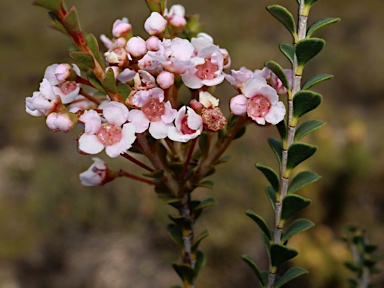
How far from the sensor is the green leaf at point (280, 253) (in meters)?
0.74

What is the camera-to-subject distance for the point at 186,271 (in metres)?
0.90

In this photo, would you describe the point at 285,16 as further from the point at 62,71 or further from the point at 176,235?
the point at 176,235

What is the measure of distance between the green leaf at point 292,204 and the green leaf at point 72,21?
0.40m

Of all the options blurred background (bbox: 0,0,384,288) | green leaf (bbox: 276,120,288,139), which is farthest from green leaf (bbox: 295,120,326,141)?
blurred background (bbox: 0,0,384,288)

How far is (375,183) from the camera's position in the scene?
4.23 m

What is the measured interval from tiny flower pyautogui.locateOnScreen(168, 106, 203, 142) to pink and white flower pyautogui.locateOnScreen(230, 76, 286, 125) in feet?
0.21

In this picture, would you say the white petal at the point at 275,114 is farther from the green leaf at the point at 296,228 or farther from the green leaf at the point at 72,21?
the green leaf at the point at 72,21

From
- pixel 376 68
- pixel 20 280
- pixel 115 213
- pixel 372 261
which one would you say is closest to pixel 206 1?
pixel 376 68

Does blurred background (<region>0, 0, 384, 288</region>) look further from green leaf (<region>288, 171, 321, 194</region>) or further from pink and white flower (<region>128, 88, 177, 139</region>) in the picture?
pink and white flower (<region>128, 88, 177, 139</region>)

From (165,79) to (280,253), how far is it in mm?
319

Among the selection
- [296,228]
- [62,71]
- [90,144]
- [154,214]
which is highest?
[62,71]

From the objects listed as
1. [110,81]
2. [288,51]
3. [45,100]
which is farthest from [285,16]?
[45,100]

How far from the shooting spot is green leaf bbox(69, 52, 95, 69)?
70cm

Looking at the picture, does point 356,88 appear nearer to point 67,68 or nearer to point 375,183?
point 375,183
